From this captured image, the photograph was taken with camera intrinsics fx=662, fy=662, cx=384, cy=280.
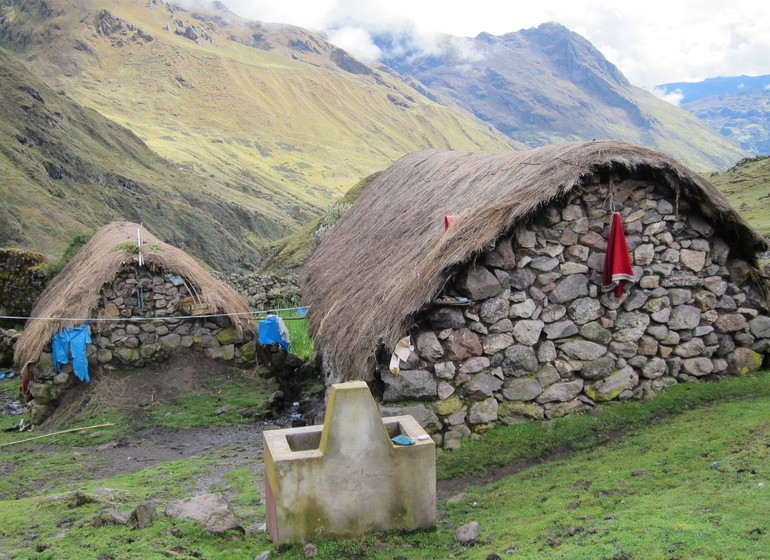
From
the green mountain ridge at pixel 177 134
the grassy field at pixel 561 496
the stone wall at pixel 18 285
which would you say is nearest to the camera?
the grassy field at pixel 561 496

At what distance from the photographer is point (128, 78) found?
134 metres

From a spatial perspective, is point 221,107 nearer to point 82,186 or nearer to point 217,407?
point 82,186

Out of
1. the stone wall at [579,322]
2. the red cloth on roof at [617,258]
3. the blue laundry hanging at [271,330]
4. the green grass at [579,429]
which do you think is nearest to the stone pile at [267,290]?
the blue laundry hanging at [271,330]

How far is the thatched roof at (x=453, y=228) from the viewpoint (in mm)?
8211

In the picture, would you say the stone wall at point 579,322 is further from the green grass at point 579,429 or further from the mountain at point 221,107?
the mountain at point 221,107

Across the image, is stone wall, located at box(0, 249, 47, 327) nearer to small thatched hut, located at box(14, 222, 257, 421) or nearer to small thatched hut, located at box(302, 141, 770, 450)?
small thatched hut, located at box(14, 222, 257, 421)

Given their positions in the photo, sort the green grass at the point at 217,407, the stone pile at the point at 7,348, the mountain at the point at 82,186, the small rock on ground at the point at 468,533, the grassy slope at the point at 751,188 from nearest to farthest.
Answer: the small rock on ground at the point at 468,533
the green grass at the point at 217,407
the stone pile at the point at 7,348
the grassy slope at the point at 751,188
the mountain at the point at 82,186

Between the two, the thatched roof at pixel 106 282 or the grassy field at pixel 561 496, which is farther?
the thatched roof at pixel 106 282

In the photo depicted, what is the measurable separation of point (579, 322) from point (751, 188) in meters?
19.9

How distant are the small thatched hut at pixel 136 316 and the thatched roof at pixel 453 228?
7.42ft

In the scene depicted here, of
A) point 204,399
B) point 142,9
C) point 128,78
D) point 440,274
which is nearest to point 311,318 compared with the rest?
point 204,399

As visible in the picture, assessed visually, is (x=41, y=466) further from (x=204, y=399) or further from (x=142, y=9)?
(x=142, y=9)

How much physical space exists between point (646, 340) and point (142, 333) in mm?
9170

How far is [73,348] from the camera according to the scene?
12219mm
